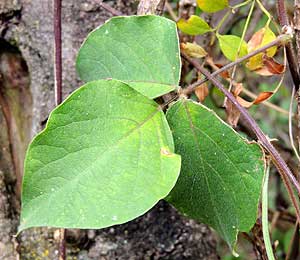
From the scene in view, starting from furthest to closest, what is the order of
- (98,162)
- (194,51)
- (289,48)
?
(194,51) → (289,48) → (98,162)

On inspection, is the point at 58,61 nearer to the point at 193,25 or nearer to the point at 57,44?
the point at 57,44

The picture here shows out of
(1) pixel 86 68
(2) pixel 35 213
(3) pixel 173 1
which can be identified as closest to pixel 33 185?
(2) pixel 35 213

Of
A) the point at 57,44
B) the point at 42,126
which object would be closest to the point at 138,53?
the point at 57,44

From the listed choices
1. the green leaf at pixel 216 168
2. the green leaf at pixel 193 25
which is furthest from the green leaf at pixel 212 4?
the green leaf at pixel 216 168

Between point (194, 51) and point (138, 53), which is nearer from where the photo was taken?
point (138, 53)

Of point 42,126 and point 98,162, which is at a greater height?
A: point 98,162

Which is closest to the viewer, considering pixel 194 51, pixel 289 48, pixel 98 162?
pixel 98 162
